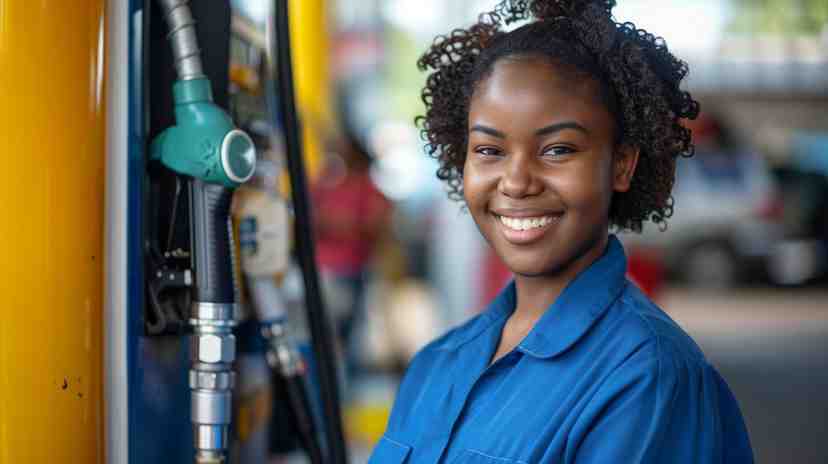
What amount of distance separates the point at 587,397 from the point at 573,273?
303 millimetres

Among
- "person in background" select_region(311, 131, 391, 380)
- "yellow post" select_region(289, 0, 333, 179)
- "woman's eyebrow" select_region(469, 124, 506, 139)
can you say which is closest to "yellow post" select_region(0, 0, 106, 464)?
"woman's eyebrow" select_region(469, 124, 506, 139)

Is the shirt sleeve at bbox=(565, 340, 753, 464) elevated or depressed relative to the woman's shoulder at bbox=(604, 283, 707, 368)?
depressed

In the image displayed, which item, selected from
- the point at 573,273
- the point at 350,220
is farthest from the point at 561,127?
the point at 350,220

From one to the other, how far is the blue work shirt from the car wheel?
1162 centimetres

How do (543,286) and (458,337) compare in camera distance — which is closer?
(543,286)

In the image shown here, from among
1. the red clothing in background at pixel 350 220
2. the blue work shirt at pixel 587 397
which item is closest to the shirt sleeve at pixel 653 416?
the blue work shirt at pixel 587 397

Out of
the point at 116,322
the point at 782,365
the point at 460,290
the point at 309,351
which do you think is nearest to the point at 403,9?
the point at 782,365

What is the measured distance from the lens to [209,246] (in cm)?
194

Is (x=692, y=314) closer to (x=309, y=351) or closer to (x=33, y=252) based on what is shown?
(x=309, y=351)

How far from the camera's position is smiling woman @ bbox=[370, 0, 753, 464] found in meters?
1.45

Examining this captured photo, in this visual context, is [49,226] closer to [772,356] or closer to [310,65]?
[310,65]

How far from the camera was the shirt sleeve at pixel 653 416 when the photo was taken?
1406 mm

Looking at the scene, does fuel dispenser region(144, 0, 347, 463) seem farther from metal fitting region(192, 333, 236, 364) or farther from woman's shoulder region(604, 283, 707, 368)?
woman's shoulder region(604, 283, 707, 368)

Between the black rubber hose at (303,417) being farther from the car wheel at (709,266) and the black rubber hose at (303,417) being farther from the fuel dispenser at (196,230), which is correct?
the car wheel at (709,266)
